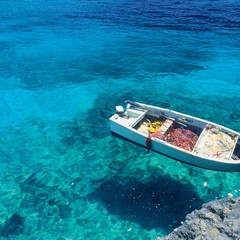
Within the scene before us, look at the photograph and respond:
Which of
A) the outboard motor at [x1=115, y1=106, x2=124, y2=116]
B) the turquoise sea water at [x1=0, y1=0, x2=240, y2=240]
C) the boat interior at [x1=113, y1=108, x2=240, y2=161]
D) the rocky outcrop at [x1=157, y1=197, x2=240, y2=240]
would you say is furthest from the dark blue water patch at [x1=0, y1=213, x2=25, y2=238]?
the outboard motor at [x1=115, y1=106, x2=124, y2=116]

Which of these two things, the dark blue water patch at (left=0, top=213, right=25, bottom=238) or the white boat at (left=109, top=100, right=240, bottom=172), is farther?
the white boat at (left=109, top=100, right=240, bottom=172)

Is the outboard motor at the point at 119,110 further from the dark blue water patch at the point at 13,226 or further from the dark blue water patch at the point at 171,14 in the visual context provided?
the dark blue water patch at the point at 171,14

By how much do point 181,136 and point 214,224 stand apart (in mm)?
9374

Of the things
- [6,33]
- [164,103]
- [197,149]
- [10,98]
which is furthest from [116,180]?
[6,33]

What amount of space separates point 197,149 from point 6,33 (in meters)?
39.2

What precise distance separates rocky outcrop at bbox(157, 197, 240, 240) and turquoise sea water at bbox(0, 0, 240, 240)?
182 inches

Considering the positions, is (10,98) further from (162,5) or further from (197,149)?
(162,5)

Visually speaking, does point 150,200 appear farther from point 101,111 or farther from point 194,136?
point 101,111

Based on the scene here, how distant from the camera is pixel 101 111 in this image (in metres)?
23.7

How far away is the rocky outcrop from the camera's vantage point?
8646 millimetres

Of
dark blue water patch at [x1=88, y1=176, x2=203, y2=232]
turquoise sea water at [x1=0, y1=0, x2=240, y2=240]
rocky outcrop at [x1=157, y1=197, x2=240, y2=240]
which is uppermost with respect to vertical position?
rocky outcrop at [x1=157, y1=197, x2=240, y2=240]

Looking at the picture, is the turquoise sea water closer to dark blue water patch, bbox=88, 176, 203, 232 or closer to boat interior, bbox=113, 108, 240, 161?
dark blue water patch, bbox=88, 176, 203, 232

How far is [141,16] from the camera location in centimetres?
5031

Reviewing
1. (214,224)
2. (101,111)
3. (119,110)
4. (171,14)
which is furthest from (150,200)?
(171,14)
